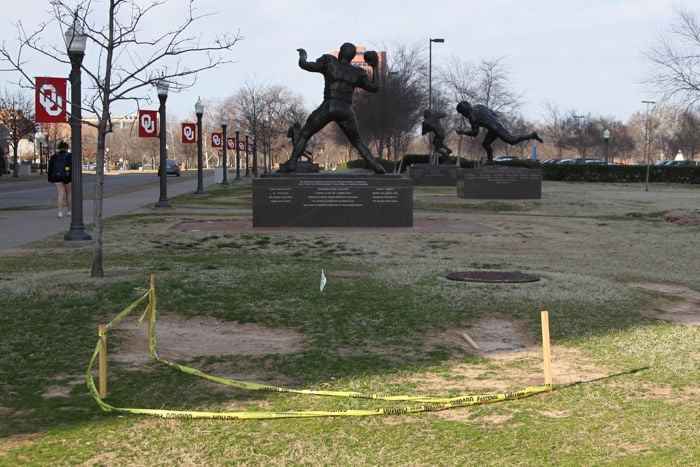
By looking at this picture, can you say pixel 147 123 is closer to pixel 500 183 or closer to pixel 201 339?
pixel 500 183

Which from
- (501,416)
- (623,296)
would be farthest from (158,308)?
(623,296)

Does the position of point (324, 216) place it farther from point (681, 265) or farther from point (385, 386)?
point (385, 386)

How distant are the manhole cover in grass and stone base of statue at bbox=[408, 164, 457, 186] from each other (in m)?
34.5

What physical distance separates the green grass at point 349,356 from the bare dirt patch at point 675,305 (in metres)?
0.08

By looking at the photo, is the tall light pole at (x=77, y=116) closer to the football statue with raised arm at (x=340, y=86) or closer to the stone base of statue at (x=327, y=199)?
the stone base of statue at (x=327, y=199)

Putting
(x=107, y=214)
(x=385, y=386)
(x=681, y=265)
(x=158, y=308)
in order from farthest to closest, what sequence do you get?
(x=107, y=214), (x=681, y=265), (x=158, y=308), (x=385, y=386)

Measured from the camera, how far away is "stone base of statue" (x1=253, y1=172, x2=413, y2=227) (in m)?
17.9

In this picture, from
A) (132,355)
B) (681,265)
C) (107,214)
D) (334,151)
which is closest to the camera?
(132,355)

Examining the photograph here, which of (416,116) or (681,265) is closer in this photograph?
(681,265)

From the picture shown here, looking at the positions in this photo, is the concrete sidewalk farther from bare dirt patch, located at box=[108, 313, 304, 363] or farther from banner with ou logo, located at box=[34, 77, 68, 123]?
bare dirt patch, located at box=[108, 313, 304, 363]

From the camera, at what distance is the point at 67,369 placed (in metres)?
6.14

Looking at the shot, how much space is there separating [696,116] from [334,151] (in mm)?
74316

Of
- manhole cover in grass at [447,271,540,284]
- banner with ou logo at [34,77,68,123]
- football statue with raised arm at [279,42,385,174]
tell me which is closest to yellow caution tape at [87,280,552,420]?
manhole cover in grass at [447,271,540,284]

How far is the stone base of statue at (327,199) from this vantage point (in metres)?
17.9
